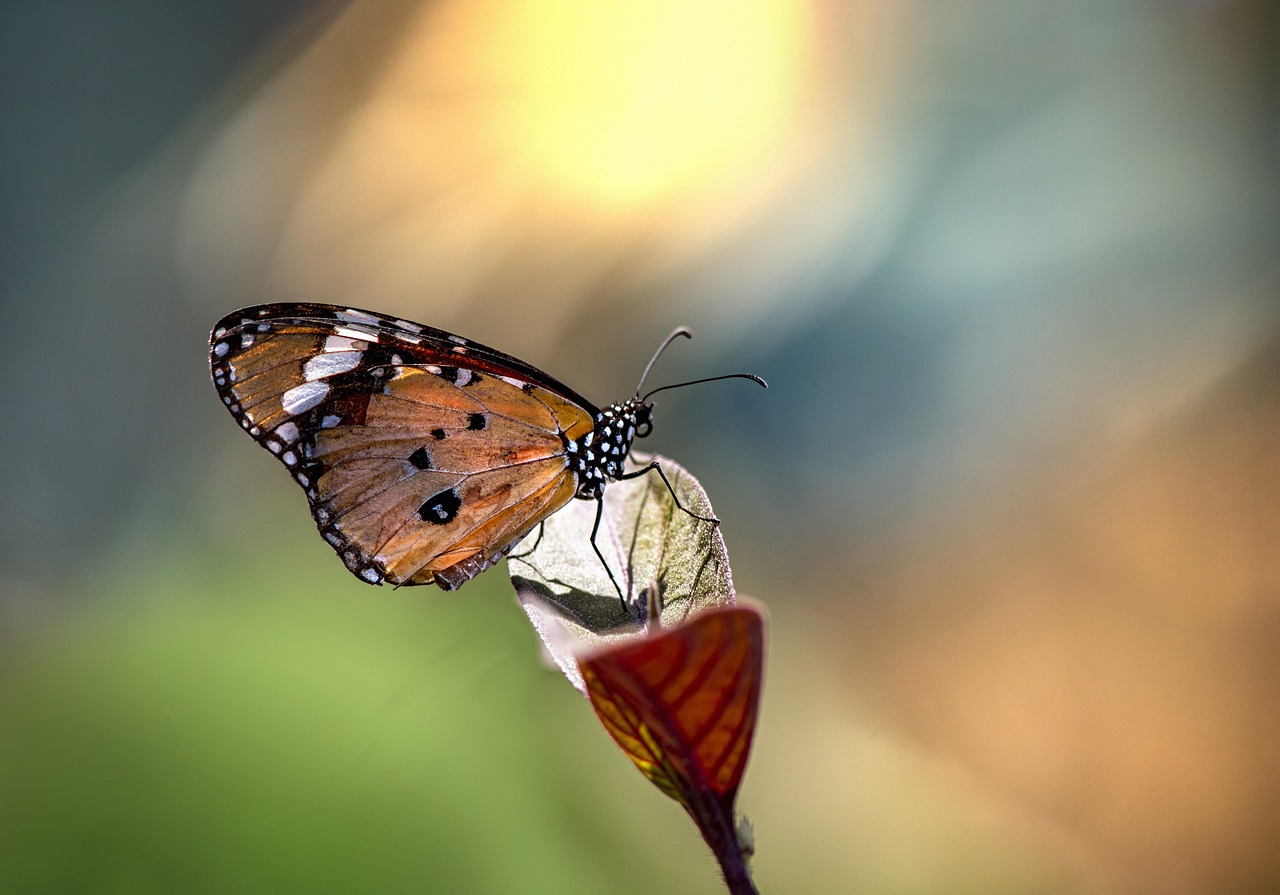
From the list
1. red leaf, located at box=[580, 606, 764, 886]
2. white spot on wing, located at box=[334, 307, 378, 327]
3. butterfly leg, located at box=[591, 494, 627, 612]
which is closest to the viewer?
red leaf, located at box=[580, 606, 764, 886]

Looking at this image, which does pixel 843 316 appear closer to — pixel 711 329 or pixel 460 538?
pixel 711 329

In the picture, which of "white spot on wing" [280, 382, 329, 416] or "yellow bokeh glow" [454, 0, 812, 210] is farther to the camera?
"yellow bokeh glow" [454, 0, 812, 210]

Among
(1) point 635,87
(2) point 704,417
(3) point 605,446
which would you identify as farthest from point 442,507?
(1) point 635,87

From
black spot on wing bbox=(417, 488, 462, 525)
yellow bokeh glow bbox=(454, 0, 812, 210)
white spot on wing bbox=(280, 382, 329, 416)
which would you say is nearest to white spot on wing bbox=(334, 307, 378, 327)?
white spot on wing bbox=(280, 382, 329, 416)

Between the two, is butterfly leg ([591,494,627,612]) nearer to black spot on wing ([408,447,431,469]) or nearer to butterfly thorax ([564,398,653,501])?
butterfly thorax ([564,398,653,501])

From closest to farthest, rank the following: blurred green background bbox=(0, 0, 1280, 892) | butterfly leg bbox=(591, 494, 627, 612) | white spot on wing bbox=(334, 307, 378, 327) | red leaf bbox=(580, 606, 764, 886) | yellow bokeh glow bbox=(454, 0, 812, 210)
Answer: red leaf bbox=(580, 606, 764, 886) < butterfly leg bbox=(591, 494, 627, 612) < white spot on wing bbox=(334, 307, 378, 327) < blurred green background bbox=(0, 0, 1280, 892) < yellow bokeh glow bbox=(454, 0, 812, 210)

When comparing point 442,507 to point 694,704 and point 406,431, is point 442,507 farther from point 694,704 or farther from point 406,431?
point 694,704

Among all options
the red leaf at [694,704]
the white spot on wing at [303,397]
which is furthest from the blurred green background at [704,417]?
the red leaf at [694,704]
